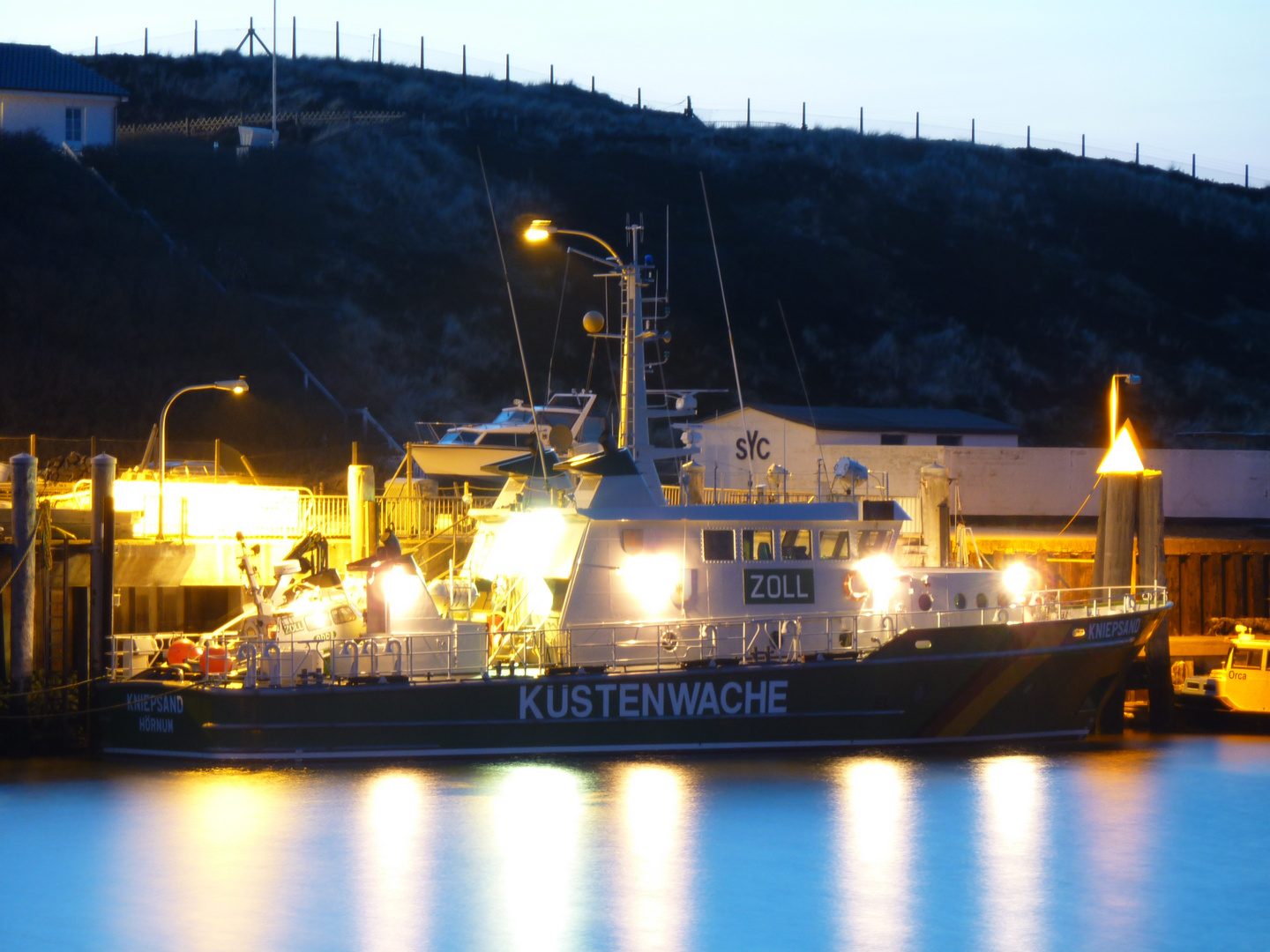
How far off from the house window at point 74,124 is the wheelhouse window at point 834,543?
1498 inches

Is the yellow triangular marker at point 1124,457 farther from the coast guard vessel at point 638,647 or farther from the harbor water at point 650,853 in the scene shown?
the harbor water at point 650,853

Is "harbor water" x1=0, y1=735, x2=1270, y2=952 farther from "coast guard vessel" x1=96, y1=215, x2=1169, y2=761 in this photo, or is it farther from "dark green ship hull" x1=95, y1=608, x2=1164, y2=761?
"coast guard vessel" x1=96, y1=215, x2=1169, y2=761

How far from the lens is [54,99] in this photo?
44594mm

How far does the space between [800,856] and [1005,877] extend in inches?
74.6

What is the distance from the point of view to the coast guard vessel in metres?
15.1

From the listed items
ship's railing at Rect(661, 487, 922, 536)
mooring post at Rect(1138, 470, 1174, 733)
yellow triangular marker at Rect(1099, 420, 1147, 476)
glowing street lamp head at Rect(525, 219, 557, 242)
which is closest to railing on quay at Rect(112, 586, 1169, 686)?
mooring post at Rect(1138, 470, 1174, 733)

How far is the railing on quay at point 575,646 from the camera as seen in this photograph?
49.9 ft

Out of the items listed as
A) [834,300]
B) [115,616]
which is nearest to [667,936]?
[115,616]

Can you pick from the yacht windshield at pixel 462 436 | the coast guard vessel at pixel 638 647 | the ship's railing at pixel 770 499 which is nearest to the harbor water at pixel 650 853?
the coast guard vessel at pixel 638 647

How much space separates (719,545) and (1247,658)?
7.43 meters

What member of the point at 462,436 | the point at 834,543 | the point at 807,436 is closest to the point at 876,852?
the point at 834,543

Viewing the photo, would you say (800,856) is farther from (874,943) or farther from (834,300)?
(834,300)

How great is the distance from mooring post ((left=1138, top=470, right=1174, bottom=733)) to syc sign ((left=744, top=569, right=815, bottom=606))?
16.5 feet

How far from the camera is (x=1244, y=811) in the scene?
14664 millimetres
